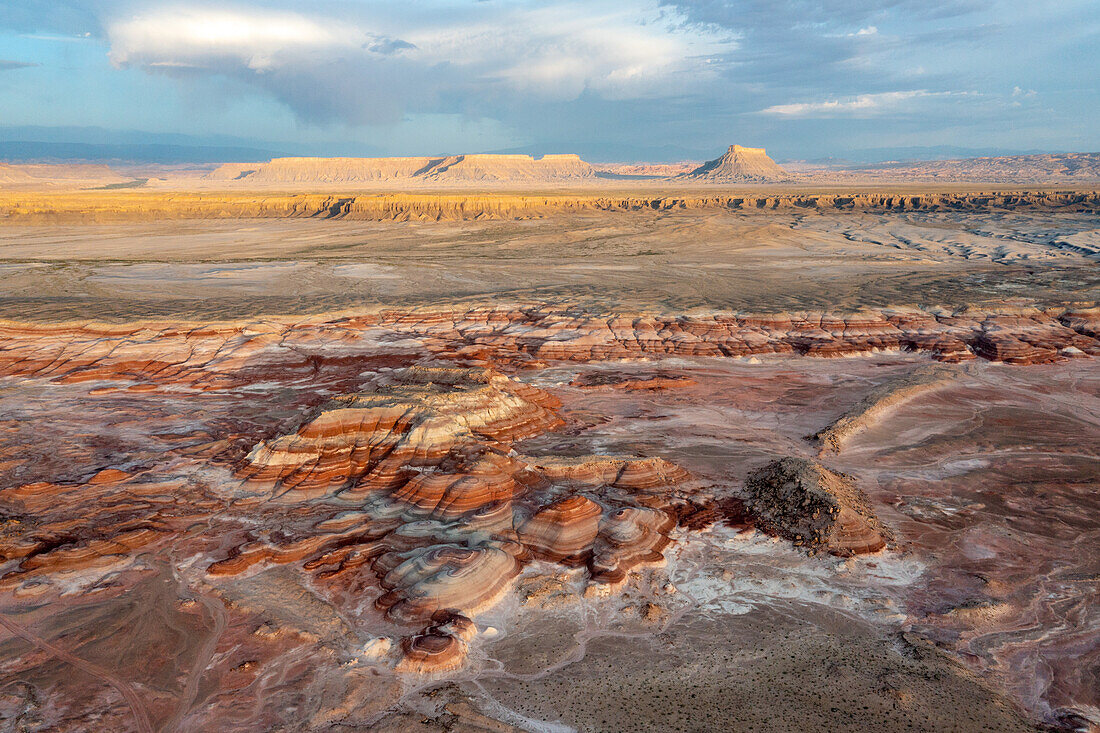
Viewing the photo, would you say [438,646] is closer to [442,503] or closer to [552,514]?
[552,514]

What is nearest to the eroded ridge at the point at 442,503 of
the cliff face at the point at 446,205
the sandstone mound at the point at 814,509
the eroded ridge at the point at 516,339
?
the sandstone mound at the point at 814,509

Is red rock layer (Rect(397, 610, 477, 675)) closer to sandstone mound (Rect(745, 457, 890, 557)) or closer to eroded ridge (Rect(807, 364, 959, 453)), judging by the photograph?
sandstone mound (Rect(745, 457, 890, 557))

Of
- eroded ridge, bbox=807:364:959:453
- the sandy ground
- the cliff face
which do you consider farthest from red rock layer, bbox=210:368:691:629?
the cliff face

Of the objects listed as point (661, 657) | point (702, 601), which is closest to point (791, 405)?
point (702, 601)

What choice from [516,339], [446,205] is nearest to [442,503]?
[516,339]

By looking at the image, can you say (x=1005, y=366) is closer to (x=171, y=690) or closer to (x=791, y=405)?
(x=791, y=405)

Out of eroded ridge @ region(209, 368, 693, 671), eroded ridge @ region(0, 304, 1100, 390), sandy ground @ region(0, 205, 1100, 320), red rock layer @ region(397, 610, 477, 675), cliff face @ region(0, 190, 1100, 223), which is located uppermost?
cliff face @ region(0, 190, 1100, 223)
